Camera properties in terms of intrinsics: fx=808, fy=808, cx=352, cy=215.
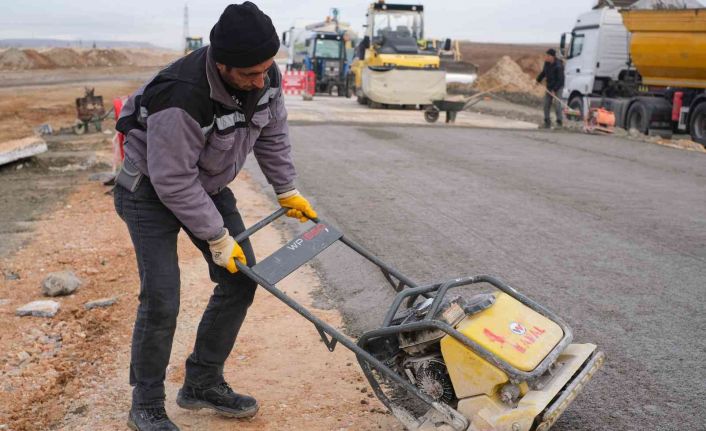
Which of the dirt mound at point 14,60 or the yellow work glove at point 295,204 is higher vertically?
the yellow work glove at point 295,204

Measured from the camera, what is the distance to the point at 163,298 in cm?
332

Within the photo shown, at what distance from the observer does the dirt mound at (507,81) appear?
127ft

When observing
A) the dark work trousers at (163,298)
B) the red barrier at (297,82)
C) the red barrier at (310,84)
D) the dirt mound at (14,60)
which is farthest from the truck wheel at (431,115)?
the dirt mound at (14,60)

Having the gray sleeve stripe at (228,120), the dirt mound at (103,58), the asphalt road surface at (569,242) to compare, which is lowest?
the dirt mound at (103,58)

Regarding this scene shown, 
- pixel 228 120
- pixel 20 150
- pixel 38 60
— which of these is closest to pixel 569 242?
pixel 228 120

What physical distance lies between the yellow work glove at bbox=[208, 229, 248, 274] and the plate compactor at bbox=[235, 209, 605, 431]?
6cm

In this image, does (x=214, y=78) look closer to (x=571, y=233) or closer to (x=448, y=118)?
(x=571, y=233)

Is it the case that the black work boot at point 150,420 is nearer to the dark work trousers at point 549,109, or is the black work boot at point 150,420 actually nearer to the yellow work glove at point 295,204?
the yellow work glove at point 295,204

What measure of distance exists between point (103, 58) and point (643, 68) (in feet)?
225

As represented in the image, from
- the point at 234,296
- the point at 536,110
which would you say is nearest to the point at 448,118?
the point at 536,110

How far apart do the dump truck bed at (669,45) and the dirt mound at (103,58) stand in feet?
203

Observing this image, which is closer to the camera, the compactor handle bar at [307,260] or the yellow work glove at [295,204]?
the compactor handle bar at [307,260]

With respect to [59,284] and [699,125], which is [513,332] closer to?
[59,284]

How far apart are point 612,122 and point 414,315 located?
16351 millimetres
